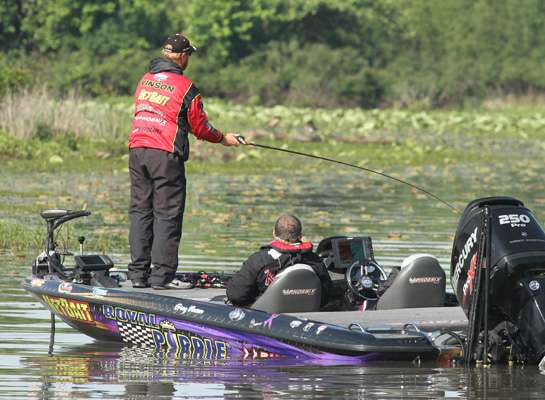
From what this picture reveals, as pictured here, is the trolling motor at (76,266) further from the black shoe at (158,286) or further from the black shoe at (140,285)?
the black shoe at (158,286)

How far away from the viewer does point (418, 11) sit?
82.9 metres

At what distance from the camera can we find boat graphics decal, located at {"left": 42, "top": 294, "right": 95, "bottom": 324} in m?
12.6

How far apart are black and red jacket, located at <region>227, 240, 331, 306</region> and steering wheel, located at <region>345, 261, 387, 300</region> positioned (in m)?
0.56

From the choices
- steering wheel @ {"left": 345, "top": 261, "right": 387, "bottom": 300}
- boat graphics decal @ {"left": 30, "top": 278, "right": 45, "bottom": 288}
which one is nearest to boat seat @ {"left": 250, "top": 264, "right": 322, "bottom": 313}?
steering wheel @ {"left": 345, "top": 261, "right": 387, "bottom": 300}

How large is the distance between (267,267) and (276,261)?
81 mm

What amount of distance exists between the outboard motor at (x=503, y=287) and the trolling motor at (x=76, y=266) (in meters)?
3.60

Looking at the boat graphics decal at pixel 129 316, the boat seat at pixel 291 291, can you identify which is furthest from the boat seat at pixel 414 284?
the boat graphics decal at pixel 129 316

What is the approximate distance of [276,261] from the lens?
11.8 metres

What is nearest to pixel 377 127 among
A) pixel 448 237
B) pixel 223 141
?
pixel 448 237

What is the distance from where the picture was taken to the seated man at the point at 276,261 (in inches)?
461

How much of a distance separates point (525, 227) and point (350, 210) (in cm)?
1342

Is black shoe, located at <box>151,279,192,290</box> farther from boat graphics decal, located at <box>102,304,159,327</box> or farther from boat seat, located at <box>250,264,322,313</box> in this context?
boat seat, located at <box>250,264,322,313</box>

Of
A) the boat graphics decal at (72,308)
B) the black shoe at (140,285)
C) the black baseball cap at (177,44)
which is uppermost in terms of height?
the black baseball cap at (177,44)

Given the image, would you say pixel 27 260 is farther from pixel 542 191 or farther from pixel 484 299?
pixel 542 191
